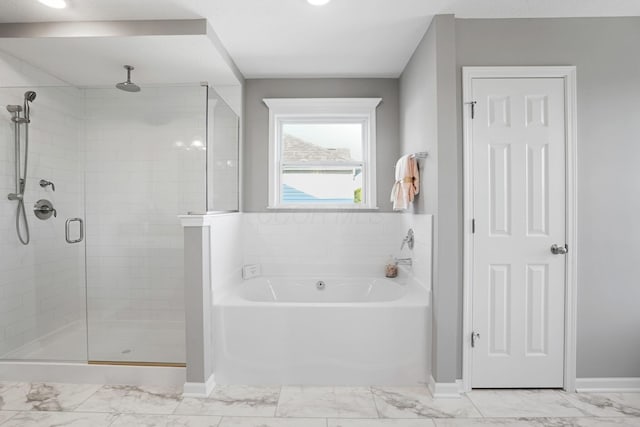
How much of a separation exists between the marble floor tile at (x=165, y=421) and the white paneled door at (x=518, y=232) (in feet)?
5.49

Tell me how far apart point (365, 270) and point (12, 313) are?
2.82 meters

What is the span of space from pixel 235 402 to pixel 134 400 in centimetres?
64

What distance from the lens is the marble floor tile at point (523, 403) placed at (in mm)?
2014

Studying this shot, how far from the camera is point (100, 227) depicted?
2.56 m

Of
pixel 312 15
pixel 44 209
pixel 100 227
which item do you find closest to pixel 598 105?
pixel 312 15

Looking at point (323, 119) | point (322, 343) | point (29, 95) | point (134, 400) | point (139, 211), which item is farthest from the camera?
point (323, 119)

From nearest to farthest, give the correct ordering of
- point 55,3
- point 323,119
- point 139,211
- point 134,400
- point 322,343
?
point 55,3 < point 134,400 < point 322,343 < point 139,211 < point 323,119

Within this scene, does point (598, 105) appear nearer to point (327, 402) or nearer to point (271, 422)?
point (327, 402)

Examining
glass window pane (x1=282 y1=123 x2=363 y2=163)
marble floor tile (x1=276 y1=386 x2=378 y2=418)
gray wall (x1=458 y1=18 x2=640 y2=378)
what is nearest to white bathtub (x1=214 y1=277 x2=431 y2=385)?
marble floor tile (x1=276 y1=386 x2=378 y2=418)

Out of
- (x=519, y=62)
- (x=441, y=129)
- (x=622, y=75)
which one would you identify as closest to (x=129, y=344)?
(x=441, y=129)

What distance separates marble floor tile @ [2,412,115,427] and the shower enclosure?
1.34ft

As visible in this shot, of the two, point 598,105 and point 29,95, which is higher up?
point 29,95

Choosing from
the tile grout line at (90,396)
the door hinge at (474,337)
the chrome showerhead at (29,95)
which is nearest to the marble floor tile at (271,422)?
the tile grout line at (90,396)

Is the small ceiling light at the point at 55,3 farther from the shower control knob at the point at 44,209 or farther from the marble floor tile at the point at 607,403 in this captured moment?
the marble floor tile at the point at 607,403
